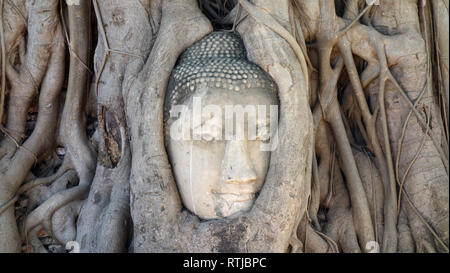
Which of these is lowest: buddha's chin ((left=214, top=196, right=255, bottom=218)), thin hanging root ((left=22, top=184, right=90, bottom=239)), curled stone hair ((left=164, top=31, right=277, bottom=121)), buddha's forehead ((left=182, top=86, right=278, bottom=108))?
thin hanging root ((left=22, top=184, right=90, bottom=239))

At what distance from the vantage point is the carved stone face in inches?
79.4

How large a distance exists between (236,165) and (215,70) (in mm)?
426

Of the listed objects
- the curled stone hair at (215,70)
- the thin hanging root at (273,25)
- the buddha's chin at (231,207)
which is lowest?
the buddha's chin at (231,207)

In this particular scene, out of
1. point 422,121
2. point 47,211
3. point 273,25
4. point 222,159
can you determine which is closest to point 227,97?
point 222,159

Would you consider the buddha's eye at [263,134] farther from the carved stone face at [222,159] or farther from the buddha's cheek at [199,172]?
the buddha's cheek at [199,172]

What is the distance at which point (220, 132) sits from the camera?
6.68 ft

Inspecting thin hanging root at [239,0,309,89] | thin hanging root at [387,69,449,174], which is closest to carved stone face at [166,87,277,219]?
thin hanging root at [239,0,309,89]

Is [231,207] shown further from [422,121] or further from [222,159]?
[422,121]

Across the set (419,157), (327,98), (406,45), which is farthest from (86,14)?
(419,157)

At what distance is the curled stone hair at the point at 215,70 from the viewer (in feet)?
6.81

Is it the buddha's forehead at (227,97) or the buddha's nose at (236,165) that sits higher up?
the buddha's forehead at (227,97)

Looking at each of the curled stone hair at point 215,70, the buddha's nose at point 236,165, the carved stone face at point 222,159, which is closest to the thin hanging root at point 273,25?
the curled stone hair at point 215,70

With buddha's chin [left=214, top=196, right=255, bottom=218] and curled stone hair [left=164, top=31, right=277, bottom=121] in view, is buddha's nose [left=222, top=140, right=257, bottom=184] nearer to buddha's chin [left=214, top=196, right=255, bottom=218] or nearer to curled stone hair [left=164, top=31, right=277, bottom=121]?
buddha's chin [left=214, top=196, right=255, bottom=218]

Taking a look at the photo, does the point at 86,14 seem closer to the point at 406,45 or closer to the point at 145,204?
the point at 145,204
